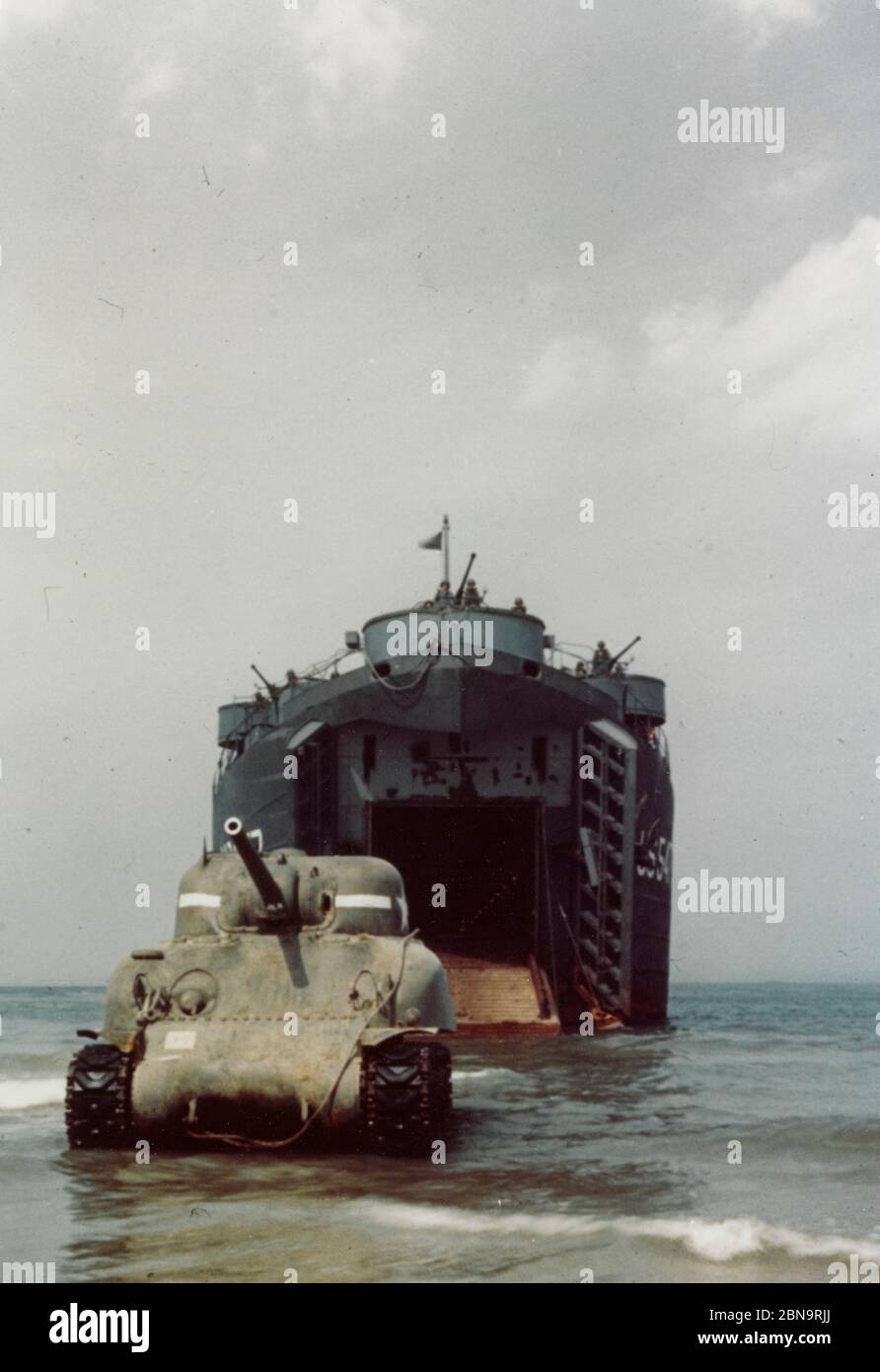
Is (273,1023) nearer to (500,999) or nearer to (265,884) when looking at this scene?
(265,884)

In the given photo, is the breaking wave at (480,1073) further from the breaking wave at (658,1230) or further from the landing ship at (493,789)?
the breaking wave at (658,1230)

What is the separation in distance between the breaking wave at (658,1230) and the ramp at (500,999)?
640 inches

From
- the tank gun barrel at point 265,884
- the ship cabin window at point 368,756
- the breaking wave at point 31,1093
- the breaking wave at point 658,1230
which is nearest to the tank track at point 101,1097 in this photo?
the tank gun barrel at point 265,884

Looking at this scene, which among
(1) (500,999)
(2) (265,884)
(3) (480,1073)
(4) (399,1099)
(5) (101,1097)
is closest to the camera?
(4) (399,1099)

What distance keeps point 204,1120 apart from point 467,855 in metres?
18.0

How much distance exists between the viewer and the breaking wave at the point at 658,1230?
8.70 m

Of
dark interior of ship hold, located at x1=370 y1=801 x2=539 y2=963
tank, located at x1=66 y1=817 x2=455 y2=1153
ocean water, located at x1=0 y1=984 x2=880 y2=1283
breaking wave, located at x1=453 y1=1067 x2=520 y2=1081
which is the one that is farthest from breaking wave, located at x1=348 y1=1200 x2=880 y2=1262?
dark interior of ship hold, located at x1=370 y1=801 x2=539 y2=963

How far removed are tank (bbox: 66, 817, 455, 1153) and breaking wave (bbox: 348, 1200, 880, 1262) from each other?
2.07 m

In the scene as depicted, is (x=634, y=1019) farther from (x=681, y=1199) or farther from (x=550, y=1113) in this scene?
(x=681, y=1199)

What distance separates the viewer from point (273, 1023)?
12719mm

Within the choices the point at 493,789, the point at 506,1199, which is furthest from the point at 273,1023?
the point at 493,789

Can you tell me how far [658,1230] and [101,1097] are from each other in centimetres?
532
